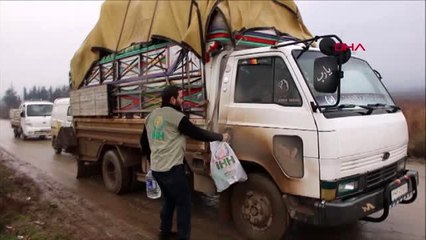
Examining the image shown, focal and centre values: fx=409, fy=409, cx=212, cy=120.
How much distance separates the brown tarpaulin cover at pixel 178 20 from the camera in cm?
486

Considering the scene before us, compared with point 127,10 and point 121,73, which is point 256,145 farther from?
point 127,10

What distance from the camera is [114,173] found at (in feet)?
23.2

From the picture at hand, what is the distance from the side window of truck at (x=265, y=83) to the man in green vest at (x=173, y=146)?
1.98 feet

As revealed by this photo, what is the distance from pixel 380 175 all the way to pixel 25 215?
4560 millimetres

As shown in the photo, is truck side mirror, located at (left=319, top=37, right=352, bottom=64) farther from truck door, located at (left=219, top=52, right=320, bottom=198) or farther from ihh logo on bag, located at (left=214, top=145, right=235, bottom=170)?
ihh logo on bag, located at (left=214, top=145, right=235, bottom=170)

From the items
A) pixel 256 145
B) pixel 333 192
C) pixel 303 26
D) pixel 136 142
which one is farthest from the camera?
pixel 136 142

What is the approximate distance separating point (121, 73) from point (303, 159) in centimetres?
374

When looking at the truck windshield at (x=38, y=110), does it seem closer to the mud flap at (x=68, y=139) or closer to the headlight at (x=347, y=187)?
the mud flap at (x=68, y=139)

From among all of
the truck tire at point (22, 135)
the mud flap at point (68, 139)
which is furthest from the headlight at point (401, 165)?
the truck tire at point (22, 135)

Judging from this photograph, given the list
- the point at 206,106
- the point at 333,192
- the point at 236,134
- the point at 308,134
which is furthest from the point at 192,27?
the point at 333,192

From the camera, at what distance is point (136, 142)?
6.14m

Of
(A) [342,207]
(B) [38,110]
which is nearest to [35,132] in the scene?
(B) [38,110]

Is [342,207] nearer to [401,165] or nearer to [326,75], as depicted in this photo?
[326,75]

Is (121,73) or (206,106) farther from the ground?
(121,73)
